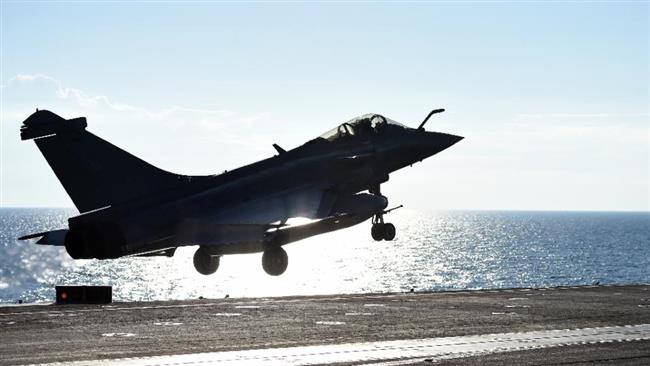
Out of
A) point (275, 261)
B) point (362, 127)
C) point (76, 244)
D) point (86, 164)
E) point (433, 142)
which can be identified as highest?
point (362, 127)

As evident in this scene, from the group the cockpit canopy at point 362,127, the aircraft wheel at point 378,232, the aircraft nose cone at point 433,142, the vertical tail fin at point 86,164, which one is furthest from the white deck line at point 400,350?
the cockpit canopy at point 362,127

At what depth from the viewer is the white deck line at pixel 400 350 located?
103 ft

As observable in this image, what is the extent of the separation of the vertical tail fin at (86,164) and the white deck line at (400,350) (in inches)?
270

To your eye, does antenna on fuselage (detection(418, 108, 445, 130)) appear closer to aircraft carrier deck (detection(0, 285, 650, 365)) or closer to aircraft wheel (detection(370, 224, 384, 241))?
aircraft wheel (detection(370, 224, 384, 241))

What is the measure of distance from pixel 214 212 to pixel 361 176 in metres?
5.15

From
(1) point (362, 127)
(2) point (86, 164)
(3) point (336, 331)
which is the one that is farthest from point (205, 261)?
(3) point (336, 331)

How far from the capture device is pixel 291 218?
2617 cm

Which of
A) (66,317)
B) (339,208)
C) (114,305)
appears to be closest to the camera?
(339,208)

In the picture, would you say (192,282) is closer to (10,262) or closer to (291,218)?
(10,262)

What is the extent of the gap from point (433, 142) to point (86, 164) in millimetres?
10907

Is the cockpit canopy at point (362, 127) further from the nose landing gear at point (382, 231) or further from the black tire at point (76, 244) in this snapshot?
the black tire at point (76, 244)

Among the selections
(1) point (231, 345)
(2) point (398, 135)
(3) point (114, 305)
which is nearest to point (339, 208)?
Result: (2) point (398, 135)

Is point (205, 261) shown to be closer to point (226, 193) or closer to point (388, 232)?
point (226, 193)

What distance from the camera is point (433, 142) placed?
29281mm
